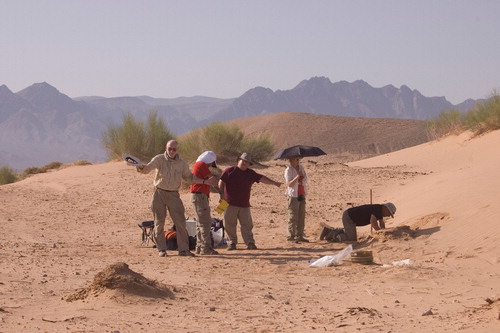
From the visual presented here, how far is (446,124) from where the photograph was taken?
39.7m

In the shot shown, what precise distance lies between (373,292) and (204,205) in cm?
397

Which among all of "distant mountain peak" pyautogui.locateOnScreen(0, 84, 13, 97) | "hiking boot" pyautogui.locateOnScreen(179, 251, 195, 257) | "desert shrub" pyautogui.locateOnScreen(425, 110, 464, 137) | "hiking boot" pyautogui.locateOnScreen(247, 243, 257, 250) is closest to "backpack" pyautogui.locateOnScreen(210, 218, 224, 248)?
"hiking boot" pyautogui.locateOnScreen(247, 243, 257, 250)

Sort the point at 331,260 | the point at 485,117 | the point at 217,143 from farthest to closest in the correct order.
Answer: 1. the point at 485,117
2. the point at 217,143
3. the point at 331,260

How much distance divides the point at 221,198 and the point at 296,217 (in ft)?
5.16

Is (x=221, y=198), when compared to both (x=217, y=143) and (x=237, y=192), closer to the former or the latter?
(x=237, y=192)

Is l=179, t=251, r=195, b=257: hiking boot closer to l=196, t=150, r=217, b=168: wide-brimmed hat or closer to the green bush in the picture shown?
l=196, t=150, r=217, b=168: wide-brimmed hat

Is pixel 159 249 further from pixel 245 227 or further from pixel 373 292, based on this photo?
pixel 373 292

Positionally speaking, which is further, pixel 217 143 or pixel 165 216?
pixel 217 143

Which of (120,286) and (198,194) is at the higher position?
(198,194)

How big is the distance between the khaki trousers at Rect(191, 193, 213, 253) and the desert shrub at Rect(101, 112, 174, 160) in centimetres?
1663

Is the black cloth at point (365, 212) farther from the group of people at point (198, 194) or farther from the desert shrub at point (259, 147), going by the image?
the desert shrub at point (259, 147)

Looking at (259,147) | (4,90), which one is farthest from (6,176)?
(4,90)

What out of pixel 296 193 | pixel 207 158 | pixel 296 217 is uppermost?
pixel 207 158

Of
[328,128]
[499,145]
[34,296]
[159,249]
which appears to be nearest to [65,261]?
[159,249]
